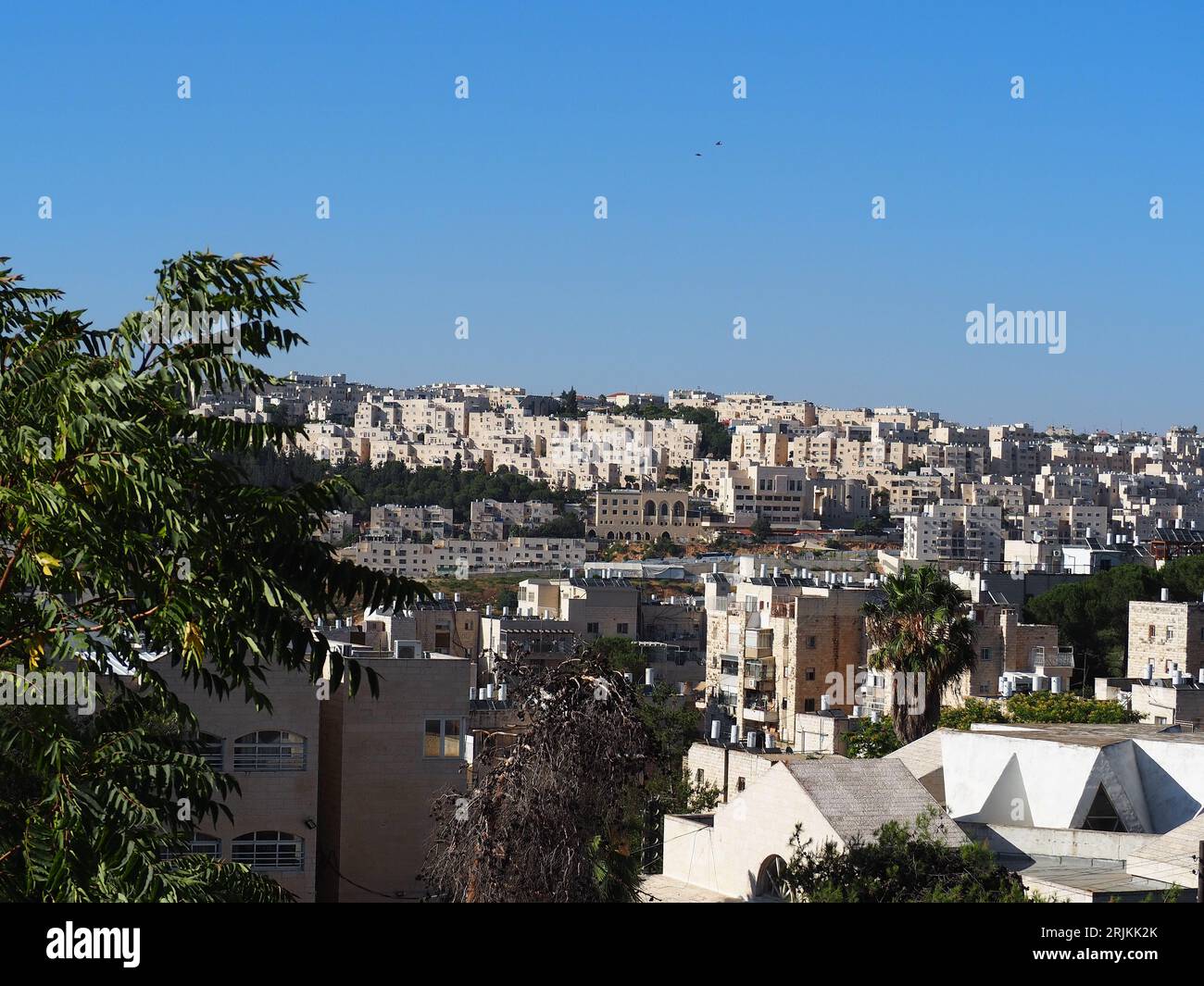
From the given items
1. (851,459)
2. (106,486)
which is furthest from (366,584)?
(851,459)

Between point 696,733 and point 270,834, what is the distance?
16845mm

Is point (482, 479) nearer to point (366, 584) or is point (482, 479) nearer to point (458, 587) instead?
point (458, 587)

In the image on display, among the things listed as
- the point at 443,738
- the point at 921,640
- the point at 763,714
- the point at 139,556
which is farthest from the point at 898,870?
the point at 763,714

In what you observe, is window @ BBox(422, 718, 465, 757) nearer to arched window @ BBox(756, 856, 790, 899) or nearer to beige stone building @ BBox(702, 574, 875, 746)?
arched window @ BBox(756, 856, 790, 899)

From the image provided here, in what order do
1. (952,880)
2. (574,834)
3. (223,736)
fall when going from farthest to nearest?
1. (223,736)
2. (952,880)
3. (574,834)

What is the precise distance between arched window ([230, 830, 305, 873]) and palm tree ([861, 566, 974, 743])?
10.6 m

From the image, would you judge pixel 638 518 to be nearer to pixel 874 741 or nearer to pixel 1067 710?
pixel 1067 710

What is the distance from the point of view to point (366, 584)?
6039 millimetres

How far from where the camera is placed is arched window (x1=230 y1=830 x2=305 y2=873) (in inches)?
666

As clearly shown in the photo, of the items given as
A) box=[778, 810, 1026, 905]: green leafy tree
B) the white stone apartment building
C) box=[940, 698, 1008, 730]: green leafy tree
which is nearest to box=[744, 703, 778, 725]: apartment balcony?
box=[940, 698, 1008, 730]: green leafy tree

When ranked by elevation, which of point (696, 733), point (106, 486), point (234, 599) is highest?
point (106, 486)

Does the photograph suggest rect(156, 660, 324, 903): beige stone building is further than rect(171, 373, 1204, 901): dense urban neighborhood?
Yes

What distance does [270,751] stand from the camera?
56.0ft

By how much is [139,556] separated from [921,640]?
20220 millimetres
